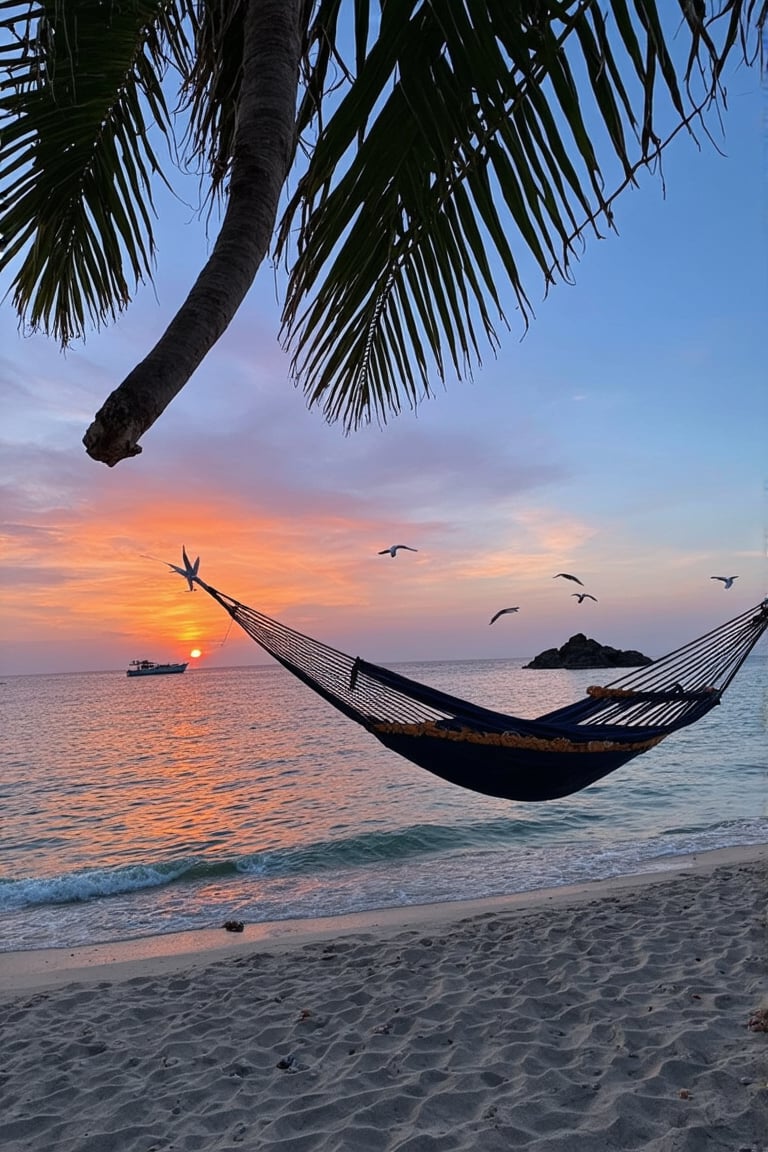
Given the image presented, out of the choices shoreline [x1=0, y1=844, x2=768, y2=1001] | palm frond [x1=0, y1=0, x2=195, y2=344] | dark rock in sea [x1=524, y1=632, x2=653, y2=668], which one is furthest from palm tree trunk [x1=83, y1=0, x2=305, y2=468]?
dark rock in sea [x1=524, y1=632, x2=653, y2=668]

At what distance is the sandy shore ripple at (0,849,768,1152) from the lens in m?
2.01

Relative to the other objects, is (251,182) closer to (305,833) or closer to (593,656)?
(305,833)

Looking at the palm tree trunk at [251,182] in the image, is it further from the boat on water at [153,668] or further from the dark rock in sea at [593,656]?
the boat on water at [153,668]

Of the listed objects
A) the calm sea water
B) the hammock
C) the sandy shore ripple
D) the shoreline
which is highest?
the hammock

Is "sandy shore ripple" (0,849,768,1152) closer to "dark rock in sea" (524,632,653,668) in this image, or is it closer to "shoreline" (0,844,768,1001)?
"shoreline" (0,844,768,1001)

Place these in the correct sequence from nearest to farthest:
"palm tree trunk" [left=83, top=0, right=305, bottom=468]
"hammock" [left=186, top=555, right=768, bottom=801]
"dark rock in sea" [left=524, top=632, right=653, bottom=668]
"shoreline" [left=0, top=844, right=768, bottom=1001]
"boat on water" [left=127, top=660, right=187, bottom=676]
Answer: "palm tree trunk" [left=83, top=0, right=305, bottom=468] → "hammock" [left=186, top=555, right=768, bottom=801] → "shoreline" [left=0, top=844, right=768, bottom=1001] → "dark rock in sea" [left=524, top=632, right=653, bottom=668] → "boat on water" [left=127, top=660, right=187, bottom=676]

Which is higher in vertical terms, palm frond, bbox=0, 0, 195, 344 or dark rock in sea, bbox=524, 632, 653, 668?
palm frond, bbox=0, 0, 195, 344

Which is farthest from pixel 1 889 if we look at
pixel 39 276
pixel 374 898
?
pixel 39 276

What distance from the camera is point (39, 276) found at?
1.22 m

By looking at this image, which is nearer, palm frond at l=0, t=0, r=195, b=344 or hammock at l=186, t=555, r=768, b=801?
palm frond at l=0, t=0, r=195, b=344

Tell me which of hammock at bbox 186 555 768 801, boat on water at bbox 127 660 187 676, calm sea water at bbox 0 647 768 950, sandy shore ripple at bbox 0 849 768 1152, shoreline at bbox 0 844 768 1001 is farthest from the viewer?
boat on water at bbox 127 660 187 676

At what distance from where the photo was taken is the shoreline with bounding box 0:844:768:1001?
4078 mm

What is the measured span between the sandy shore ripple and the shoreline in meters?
0.23

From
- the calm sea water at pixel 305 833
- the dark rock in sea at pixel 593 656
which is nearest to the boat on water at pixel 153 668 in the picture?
the dark rock in sea at pixel 593 656
